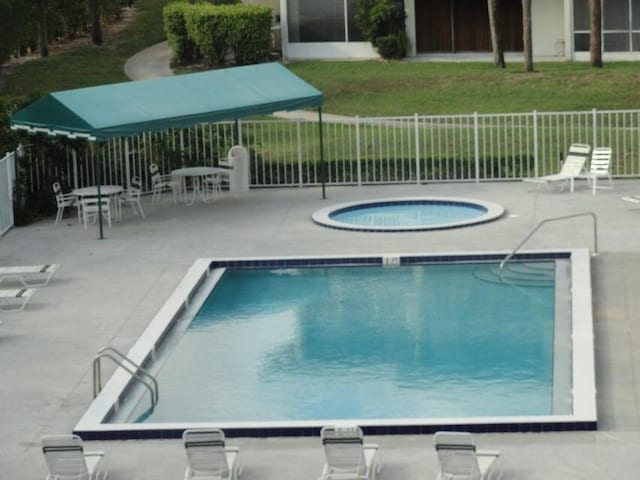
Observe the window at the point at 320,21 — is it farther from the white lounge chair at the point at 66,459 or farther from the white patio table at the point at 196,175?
the white lounge chair at the point at 66,459

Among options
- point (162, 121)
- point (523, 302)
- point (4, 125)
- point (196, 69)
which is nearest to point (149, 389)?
point (523, 302)

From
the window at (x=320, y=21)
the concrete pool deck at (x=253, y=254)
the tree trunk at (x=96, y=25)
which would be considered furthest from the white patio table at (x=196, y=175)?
the tree trunk at (x=96, y=25)

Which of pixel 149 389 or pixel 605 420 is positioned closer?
pixel 605 420

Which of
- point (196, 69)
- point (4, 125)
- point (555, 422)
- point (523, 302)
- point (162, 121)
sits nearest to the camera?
point (555, 422)

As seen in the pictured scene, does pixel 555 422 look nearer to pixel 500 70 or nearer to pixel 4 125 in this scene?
pixel 4 125

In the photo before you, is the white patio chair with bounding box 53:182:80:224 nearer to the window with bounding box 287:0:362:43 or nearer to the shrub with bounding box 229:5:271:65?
the shrub with bounding box 229:5:271:65

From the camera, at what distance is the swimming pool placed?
16.8 meters

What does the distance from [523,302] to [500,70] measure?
22.4m

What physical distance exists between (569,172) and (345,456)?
586 inches

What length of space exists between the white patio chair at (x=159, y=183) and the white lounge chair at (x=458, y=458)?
52.3ft

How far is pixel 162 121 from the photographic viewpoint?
87.7 ft

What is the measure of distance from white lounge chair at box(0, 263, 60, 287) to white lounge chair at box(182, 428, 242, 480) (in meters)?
8.64

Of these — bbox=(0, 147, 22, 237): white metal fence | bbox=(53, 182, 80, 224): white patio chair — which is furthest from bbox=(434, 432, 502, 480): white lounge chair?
bbox=(53, 182, 80, 224): white patio chair

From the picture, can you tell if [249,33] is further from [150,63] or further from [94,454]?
[94,454]
